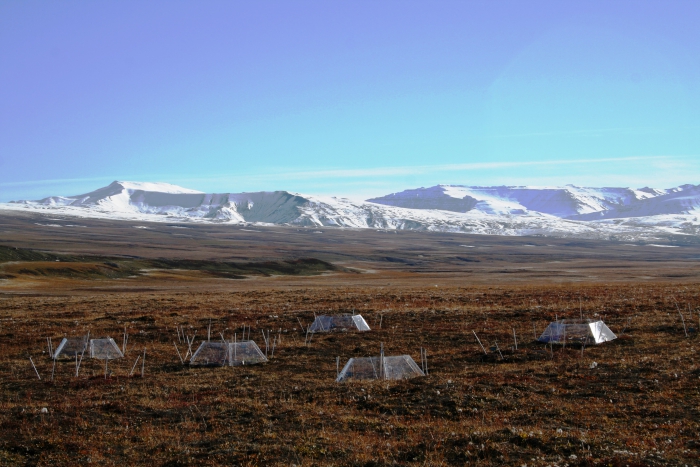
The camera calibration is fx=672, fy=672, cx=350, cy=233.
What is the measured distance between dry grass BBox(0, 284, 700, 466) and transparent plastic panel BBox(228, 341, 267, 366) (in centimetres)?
62

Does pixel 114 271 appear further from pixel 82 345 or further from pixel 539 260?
pixel 539 260

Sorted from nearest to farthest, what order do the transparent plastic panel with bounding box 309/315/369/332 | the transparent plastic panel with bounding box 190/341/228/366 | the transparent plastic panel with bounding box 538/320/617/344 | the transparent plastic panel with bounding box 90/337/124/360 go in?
1. the transparent plastic panel with bounding box 190/341/228/366
2. the transparent plastic panel with bounding box 538/320/617/344
3. the transparent plastic panel with bounding box 90/337/124/360
4. the transparent plastic panel with bounding box 309/315/369/332

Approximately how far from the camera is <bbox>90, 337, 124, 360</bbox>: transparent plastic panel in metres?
24.0

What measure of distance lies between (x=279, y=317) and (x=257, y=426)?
826 inches

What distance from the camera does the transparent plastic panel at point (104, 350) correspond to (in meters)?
24.0

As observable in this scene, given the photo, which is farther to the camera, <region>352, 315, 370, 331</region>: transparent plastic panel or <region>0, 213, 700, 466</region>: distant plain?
<region>352, 315, 370, 331</region>: transparent plastic panel

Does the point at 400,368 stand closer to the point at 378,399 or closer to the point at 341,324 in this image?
the point at 378,399

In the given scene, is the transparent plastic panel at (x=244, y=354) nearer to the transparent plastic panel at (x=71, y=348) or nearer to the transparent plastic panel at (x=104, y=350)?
the transparent plastic panel at (x=104, y=350)

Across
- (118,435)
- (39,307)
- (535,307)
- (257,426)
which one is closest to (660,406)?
(257,426)

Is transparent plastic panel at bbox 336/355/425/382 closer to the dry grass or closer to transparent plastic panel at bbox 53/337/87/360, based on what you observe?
the dry grass

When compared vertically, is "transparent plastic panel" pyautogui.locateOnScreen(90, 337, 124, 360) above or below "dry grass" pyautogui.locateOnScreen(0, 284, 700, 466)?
below

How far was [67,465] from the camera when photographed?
37.9ft

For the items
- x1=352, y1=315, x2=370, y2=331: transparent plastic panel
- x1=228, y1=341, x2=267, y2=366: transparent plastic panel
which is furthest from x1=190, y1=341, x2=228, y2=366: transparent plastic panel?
x1=352, y1=315, x2=370, y2=331: transparent plastic panel

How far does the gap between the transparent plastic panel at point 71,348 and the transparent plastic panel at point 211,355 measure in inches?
188
